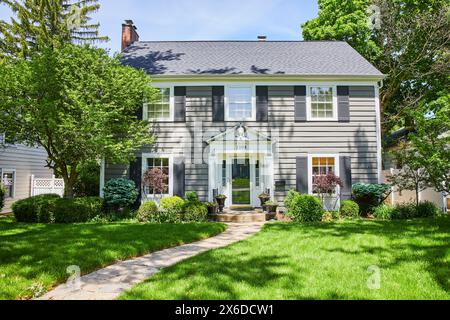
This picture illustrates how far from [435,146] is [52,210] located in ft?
38.3

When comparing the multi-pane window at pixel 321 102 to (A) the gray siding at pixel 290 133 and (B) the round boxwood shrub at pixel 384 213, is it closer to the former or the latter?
(A) the gray siding at pixel 290 133

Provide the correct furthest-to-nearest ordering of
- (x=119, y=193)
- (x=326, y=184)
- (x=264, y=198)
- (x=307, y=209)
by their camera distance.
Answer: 1. (x=264, y=198)
2. (x=119, y=193)
3. (x=326, y=184)
4. (x=307, y=209)

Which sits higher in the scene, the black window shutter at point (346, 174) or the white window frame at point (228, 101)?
the white window frame at point (228, 101)

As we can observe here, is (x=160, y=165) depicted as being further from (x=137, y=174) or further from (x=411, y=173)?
(x=411, y=173)

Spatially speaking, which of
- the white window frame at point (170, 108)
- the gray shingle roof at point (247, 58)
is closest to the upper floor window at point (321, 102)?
the gray shingle roof at point (247, 58)

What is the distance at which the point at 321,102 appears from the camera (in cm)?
1276

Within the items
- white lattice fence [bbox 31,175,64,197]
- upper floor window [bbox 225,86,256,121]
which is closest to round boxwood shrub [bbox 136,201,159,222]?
upper floor window [bbox 225,86,256,121]

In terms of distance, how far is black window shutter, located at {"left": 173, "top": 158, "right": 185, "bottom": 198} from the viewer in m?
12.3

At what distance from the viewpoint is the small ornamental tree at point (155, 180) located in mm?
11766

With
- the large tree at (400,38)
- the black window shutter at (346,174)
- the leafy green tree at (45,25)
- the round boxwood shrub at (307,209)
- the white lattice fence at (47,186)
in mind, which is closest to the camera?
the round boxwood shrub at (307,209)

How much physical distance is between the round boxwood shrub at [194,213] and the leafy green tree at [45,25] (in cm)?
1889

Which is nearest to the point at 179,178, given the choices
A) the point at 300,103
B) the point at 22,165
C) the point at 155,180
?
the point at 155,180

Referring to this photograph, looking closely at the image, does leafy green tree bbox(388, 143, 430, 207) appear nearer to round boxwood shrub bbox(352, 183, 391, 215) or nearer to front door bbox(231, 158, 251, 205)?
round boxwood shrub bbox(352, 183, 391, 215)
